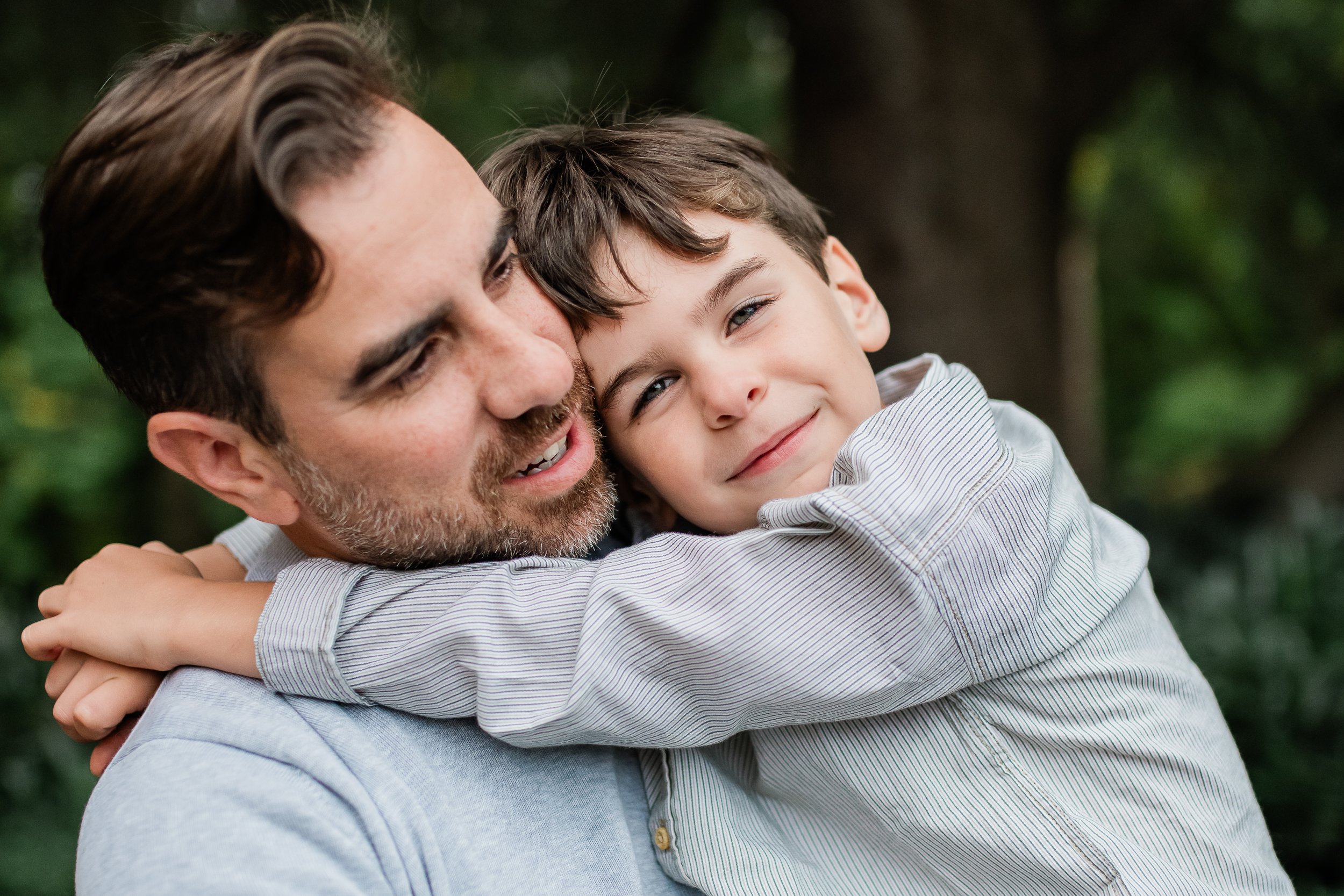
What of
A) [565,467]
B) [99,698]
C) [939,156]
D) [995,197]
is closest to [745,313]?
[565,467]

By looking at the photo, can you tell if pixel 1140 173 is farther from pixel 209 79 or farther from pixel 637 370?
pixel 209 79

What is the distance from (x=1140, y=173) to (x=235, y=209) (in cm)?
611

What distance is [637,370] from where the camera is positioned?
5.97ft

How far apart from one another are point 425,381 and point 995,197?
2824 mm

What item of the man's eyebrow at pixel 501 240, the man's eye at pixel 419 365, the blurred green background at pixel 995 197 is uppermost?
the man's eyebrow at pixel 501 240

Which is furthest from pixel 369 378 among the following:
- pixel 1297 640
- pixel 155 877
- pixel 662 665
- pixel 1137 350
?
pixel 1137 350

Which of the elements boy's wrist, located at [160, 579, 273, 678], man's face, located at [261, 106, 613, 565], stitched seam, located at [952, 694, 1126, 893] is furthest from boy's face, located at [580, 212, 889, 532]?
boy's wrist, located at [160, 579, 273, 678]

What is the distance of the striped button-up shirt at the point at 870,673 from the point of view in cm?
149

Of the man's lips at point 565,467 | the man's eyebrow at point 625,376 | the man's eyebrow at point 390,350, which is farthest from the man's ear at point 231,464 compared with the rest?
the man's eyebrow at point 625,376

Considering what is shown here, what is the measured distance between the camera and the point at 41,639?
168cm

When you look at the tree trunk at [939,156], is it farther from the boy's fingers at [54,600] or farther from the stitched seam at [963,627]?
the boy's fingers at [54,600]

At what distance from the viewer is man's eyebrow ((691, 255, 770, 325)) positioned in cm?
179

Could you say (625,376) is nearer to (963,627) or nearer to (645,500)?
(645,500)

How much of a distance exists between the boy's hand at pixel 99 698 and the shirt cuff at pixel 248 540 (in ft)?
1.24
